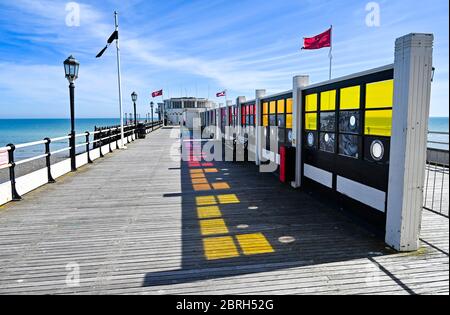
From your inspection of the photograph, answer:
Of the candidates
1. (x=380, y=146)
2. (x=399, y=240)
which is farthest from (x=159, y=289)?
(x=380, y=146)

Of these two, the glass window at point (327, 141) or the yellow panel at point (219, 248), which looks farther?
the glass window at point (327, 141)

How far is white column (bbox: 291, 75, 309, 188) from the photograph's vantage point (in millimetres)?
9109

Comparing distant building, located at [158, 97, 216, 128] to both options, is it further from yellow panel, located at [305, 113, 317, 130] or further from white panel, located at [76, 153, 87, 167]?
yellow panel, located at [305, 113, 317, 130]

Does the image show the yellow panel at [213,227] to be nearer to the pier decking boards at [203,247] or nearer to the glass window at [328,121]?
the pier decking boards at [203,247]

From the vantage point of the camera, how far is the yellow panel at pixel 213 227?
5.54 metres

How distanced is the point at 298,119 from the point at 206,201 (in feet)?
11.9

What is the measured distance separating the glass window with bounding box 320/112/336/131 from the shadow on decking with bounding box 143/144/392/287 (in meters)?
1.72

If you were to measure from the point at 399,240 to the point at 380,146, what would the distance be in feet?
5.46

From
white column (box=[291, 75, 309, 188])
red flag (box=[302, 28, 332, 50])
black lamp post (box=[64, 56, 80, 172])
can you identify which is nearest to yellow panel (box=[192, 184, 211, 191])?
white column (box=[291, 75, 309, 188])

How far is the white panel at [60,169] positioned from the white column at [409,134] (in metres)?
9.56

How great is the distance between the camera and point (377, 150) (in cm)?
570

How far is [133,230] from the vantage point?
18.8 ft

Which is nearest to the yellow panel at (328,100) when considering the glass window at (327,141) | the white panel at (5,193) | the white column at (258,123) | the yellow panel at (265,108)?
the glass window at (327,141)
